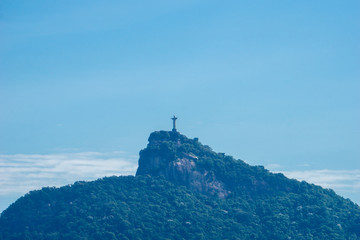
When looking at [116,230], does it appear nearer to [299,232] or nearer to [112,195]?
[112,195]

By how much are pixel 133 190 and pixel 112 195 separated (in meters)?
6.69

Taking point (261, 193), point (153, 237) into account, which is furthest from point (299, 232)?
point (153, 237)

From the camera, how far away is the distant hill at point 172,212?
169 meters

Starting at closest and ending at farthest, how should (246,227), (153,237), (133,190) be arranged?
(153,237) < (246,227) < (133,190)

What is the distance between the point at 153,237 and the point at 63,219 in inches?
892

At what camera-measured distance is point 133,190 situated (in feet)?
627

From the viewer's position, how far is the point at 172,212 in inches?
7111

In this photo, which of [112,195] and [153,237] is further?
[112,195]

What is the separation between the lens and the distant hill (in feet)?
554

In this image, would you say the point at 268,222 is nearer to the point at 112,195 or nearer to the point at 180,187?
the point at 180,187

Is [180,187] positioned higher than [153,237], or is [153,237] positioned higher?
[180,187]

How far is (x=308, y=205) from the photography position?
630 ft

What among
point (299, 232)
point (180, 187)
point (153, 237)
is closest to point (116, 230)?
point (153, 237)

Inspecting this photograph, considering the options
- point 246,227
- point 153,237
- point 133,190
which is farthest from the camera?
point 133,190
